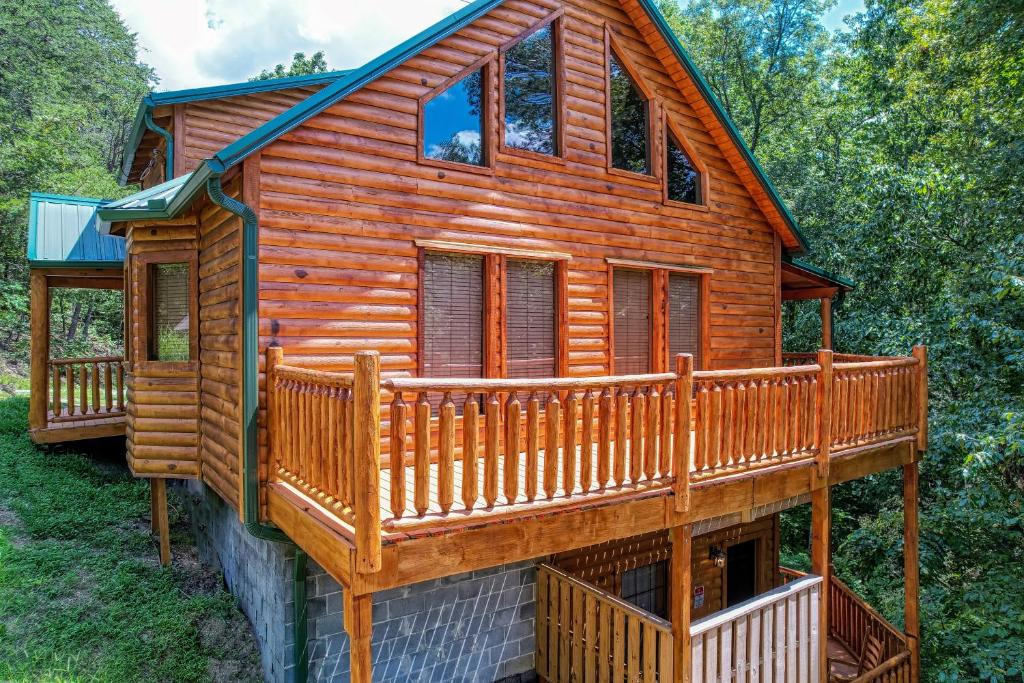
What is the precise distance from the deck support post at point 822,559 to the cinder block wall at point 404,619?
3.06m

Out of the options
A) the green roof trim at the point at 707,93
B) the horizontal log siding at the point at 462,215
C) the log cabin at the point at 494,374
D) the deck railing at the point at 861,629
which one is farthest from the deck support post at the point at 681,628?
the green roof trim at the point at 707,93

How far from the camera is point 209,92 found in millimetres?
8805

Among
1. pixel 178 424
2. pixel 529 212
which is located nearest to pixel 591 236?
pixel 529 212

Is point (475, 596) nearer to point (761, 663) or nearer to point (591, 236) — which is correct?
point (761, 663)

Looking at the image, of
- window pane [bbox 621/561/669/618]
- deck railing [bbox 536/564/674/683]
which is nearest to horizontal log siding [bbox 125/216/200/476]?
deck railing [bbox 536/564/674/683]

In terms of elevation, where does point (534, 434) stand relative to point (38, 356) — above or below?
below

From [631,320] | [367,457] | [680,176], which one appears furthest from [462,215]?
[680,176]

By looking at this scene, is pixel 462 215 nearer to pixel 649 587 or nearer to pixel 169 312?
pixel 169 312

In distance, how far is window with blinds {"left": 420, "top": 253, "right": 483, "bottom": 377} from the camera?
611cm

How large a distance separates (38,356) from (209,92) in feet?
16.0

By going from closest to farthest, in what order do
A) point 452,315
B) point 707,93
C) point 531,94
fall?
point 452,315 < point 531,94 < point 707,93

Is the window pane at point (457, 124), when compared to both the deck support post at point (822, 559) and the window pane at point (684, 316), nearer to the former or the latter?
the window pane at point (684, 316)

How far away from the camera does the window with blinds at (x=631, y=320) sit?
768 cm

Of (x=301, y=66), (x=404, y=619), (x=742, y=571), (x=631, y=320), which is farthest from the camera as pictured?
(x=301, y=66)
